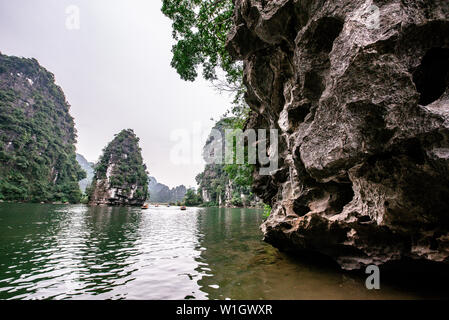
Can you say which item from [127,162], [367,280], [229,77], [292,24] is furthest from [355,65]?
[127,162]

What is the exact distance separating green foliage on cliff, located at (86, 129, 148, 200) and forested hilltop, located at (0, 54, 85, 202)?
35.3ft

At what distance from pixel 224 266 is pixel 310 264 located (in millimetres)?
2688

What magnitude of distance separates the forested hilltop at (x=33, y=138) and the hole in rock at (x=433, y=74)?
70.7 m

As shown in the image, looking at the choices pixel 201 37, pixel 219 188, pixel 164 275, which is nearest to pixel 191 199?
pixel 219 188

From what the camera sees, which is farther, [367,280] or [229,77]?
[229,77]

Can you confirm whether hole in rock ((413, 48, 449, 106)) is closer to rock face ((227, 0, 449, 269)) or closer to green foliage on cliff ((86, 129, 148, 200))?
rock face ((227, 0, 449, 269))

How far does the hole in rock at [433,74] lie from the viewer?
3811 mm

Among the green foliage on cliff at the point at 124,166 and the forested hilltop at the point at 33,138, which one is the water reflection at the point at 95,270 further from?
the green foliage on cliff at the point at 124,166

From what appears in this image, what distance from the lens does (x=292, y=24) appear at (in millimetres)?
6062

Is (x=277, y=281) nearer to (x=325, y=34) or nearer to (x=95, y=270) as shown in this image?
(x=95, y=270)

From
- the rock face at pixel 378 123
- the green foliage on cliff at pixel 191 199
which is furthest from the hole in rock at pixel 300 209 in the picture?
the green foliage on cliff at pixel 191 199

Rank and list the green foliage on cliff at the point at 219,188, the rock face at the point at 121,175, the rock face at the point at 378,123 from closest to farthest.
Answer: the rock face at the point at 378,123 < the rock face at the point at 121,175 < the green foliage on cliff at the point at 219,188
